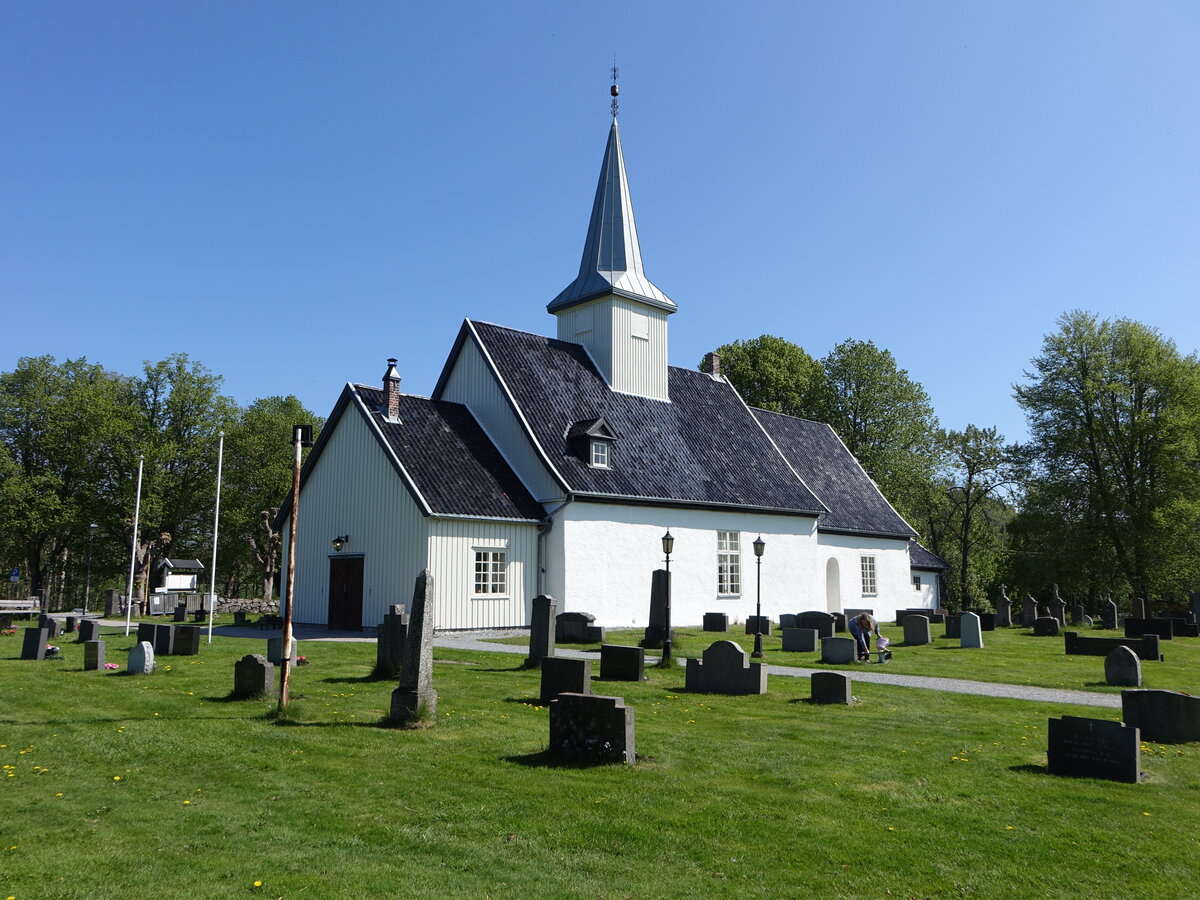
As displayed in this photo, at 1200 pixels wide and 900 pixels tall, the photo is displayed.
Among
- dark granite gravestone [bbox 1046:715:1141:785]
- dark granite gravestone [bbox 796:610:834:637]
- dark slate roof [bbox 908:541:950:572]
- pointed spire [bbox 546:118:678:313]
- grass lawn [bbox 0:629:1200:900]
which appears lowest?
grass lawn [bbox 0:629:1200:900]

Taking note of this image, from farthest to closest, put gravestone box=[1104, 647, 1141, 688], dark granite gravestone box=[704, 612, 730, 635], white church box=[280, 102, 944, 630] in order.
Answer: dark granite gravestone box=[704, 612, 730, 635] < white church box=[280, 102, 944, 630] < gravestone box=[1104, 647, 1141, 688]

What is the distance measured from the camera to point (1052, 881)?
6.19m

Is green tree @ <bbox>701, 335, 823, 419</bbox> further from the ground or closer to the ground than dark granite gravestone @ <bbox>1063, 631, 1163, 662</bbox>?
further from the ground

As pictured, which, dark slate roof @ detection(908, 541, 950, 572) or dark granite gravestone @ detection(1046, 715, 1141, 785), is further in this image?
dark slate roof @ detection(908, 541, 950, 572)

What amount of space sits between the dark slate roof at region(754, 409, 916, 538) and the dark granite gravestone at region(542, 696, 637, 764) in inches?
1066

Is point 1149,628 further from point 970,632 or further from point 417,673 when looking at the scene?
point 417,673

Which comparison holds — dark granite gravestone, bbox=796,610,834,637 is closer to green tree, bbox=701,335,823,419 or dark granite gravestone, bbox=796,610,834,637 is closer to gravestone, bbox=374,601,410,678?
gravestone, bbox=374,601,410,678

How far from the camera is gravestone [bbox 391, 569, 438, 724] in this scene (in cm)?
1103

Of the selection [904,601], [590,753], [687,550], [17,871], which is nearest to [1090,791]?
[590,753]

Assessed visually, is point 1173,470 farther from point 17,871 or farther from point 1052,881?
point 17,871

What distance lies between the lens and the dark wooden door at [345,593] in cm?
2564

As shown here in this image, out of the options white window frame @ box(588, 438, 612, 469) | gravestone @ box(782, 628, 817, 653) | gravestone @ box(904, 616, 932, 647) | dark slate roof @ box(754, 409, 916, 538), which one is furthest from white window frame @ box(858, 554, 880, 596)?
gravestone @ box(782, 628, 817, 653)

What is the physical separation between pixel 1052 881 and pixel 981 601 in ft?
187

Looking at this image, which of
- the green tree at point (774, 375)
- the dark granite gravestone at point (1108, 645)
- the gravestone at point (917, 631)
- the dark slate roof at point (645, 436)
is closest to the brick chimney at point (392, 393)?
the dark slate roof at point (645, 436)
